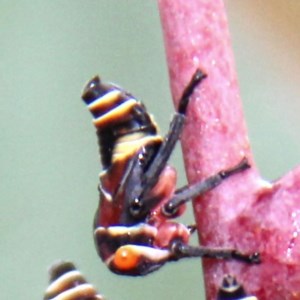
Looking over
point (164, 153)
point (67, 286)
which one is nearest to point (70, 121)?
point (67, 286)

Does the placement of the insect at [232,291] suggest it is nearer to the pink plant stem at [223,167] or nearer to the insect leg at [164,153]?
the pink plant stem at [223,167]

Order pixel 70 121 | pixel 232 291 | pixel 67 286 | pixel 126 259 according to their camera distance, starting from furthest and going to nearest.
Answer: pixel 70 121 < pixel 67 286 < pixel 126 259 < pixel 232 291

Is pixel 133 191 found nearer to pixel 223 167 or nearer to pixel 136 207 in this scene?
pixel 136 207

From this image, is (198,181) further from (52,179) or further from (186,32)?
(52,179)

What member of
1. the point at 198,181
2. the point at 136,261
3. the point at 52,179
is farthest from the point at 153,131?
the point at 52,179

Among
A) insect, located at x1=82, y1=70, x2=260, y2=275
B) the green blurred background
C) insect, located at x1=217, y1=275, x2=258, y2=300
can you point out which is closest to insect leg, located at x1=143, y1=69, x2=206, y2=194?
insect, located at x1=82, y1=70, x2=260, y2=275

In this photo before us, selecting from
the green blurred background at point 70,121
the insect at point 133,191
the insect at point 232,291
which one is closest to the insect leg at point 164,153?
the insect at point 133,191
